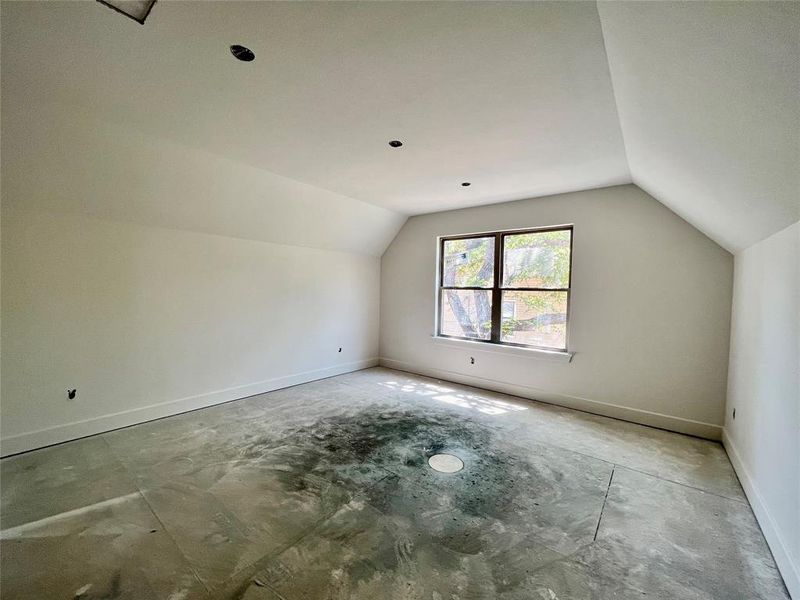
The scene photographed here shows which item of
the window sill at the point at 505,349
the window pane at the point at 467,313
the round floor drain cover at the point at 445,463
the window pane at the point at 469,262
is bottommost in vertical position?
the round floor drain cover at the point at 445,463

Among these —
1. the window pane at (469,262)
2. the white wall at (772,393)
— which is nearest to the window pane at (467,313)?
the window pane at (469,262)

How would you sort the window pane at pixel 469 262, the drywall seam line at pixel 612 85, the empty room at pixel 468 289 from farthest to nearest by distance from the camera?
the window pane at pixel 469 262
the empty room at pixel 468 289
the drywall seam line at pixel 612 85

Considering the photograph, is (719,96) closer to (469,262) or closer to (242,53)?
(242,53)

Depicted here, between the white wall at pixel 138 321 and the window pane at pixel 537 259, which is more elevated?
the window pane at pixel 537 259

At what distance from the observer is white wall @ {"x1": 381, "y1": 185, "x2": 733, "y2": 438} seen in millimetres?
3367

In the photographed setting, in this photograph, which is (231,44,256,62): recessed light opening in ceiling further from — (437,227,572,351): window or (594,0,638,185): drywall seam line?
(437,227,572,351): window

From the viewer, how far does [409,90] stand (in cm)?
205

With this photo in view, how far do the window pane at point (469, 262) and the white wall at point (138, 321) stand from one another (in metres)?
2.04

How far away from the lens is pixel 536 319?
4.51m

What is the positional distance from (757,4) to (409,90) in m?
1.55

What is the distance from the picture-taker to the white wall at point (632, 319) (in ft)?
11.0

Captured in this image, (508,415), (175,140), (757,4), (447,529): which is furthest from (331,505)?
(175,140)

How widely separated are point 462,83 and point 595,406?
3801 mm

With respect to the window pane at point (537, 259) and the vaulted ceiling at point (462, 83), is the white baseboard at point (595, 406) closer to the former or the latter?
the window pane at point (537, 259)
